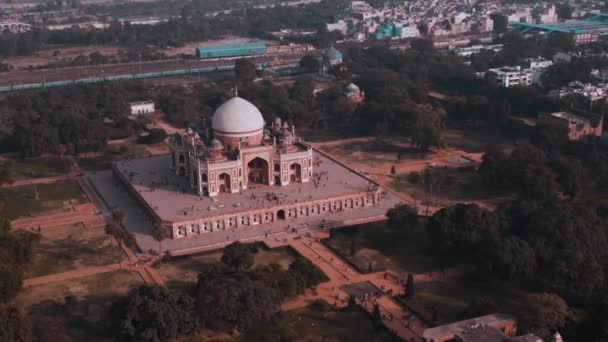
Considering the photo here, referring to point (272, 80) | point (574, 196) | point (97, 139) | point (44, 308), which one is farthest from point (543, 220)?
point (272, 80)

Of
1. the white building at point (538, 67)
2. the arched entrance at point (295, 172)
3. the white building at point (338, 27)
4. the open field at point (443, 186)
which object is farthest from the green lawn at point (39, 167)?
the white building at point (338, 27)

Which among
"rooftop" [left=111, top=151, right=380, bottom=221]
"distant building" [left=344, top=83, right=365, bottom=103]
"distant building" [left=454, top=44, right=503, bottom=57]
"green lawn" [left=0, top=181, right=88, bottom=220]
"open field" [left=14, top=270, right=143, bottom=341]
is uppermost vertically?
"distant building" [left=454, top=44, right=503, bottom=57]

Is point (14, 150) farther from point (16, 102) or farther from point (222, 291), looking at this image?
point (222, 291)

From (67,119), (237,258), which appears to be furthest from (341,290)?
(67,119)

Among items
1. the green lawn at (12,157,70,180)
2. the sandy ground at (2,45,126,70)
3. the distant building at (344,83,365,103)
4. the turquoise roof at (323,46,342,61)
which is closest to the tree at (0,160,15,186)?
the green lawn at (12,157,70,180)

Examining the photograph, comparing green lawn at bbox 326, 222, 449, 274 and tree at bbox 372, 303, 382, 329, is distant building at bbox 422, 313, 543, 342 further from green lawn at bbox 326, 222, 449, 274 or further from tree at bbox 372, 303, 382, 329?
green lawn at bbox 326, 222, 449, 274

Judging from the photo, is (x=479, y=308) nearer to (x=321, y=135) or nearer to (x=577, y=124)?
(x=577, y=124)
